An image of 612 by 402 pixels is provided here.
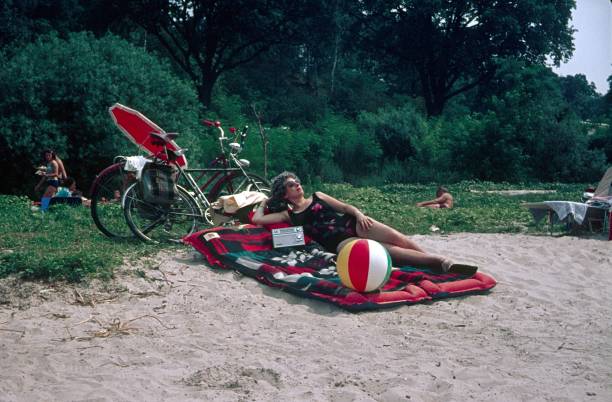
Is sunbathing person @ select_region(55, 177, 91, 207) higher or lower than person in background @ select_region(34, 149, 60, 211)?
lower

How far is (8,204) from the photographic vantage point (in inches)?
523

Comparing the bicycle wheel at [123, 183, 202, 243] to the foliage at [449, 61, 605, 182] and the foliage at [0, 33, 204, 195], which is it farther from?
the foliage at [449, 61, 605, 182]

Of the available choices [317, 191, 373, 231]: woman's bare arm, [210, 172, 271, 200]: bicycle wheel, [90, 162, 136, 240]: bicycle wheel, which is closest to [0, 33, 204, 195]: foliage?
[210, 172, 271, 200]: bicycle wheel

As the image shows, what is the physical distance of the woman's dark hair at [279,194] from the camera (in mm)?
7844

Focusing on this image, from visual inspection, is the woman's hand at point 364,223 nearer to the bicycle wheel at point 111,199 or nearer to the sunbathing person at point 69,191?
the bicycle wheel at point 111,199

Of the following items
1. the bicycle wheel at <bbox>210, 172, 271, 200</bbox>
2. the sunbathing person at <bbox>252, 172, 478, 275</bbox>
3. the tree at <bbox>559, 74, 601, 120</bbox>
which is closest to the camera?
the sunbathing person at <bbox>252, 172, 478, 275</bbox>

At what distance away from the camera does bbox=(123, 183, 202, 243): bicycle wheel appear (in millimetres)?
8281

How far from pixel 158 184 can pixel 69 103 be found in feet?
31.9

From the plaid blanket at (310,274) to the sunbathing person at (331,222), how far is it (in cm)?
13

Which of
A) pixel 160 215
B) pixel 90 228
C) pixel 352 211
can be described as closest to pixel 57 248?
pixel 160 215

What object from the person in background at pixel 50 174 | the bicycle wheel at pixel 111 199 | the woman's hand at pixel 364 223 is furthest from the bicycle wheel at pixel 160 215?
the person in background at pixel 50 174

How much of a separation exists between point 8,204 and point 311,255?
7.93m

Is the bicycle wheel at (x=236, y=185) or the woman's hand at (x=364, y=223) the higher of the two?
the bicycle wheel at (x=236, y=185)

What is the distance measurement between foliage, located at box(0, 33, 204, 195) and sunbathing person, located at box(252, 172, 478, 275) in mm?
9822
